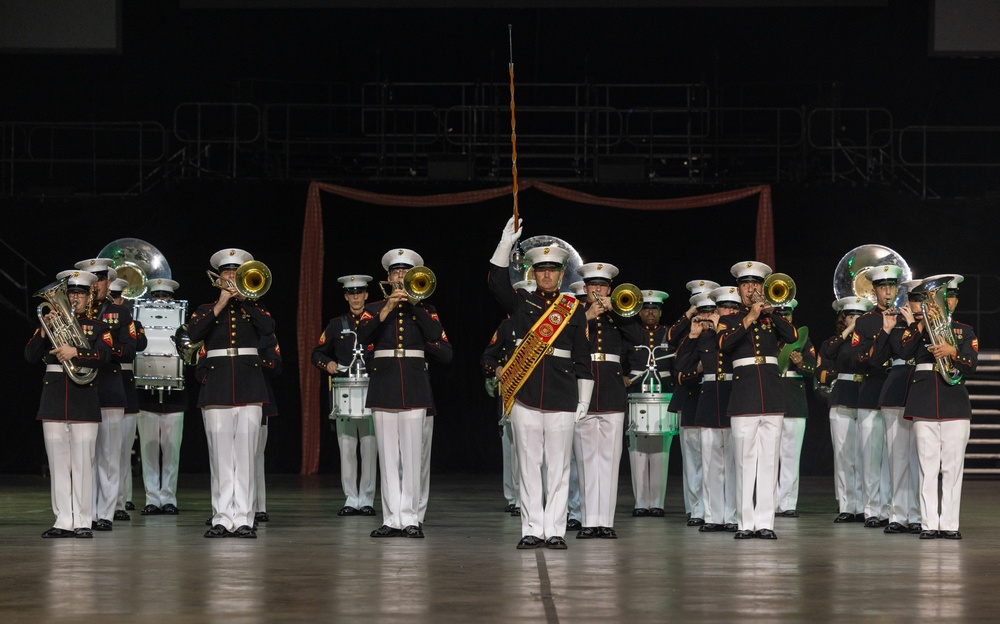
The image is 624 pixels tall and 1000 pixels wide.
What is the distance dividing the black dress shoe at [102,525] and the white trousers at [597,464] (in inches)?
130

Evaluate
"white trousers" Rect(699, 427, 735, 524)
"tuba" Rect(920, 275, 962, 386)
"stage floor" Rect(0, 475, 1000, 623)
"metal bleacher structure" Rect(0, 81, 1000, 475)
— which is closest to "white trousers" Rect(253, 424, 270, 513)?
"stage floor" Rect(0, 475, 1000, 623)

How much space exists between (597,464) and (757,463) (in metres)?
1.05

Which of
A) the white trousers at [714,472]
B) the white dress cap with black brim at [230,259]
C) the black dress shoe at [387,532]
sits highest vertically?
the white dress cap with black brim at [230,259]

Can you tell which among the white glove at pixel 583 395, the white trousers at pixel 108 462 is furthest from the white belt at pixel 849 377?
the white trousers at pixel 108 462

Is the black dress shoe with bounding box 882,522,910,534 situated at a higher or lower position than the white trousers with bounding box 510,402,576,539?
lower

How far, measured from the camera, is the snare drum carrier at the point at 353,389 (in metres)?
11.6

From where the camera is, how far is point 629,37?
17.1 m

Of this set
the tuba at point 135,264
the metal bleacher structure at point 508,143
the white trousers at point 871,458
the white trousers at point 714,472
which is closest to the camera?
the white trousers at point 714,472

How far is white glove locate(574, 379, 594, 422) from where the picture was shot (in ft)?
29.2

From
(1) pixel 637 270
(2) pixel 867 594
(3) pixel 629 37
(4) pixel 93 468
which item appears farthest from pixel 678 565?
(3) pixel 629 37

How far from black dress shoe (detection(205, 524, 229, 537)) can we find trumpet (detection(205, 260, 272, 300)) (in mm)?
1528

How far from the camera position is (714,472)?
10273 mm

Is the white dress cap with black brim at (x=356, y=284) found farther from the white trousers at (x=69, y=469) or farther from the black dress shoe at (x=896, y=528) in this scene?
the black dress shoe at (x=896, y=528)

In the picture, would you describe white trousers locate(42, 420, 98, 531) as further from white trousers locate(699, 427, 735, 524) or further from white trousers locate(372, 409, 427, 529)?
white trousers locate(699, 427, 735, 524)
